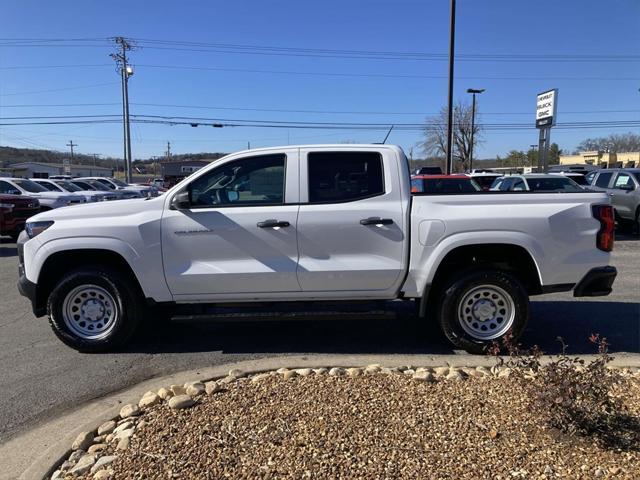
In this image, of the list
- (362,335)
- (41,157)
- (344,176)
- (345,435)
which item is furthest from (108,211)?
(41,157)

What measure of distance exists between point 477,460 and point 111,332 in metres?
3.58

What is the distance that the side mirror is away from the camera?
4523 mm

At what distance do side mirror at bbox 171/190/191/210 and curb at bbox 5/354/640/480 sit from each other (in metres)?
1.49

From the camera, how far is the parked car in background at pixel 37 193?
15.9m

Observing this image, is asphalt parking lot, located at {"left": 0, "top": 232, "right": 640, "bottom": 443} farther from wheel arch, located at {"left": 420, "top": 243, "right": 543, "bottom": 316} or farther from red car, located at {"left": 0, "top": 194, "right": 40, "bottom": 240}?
red car, located at {"left": 0, "top": 194, "right": 40, "bottom": 240}

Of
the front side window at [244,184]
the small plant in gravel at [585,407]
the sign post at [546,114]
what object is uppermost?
the sign post at [546,114]

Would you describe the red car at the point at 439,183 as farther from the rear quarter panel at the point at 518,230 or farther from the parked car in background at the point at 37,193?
the parked car in background at the point at 37,193

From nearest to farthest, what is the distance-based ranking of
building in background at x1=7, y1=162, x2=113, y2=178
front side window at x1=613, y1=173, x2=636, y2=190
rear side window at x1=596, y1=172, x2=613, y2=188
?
front side window at x1=613, y1=173, x2=636, y2=190 → rear side window at x1=596, y1=172, x2=613, y2=188 → building in background at x1=7, y1=162, x2=113, y2=178

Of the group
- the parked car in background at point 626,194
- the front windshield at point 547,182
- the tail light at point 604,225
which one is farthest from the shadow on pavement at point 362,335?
the front windshield at point 547,182

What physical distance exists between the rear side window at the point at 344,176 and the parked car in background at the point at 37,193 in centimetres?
1395

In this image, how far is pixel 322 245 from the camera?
454 cm

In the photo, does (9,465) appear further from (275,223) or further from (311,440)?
(275,223)

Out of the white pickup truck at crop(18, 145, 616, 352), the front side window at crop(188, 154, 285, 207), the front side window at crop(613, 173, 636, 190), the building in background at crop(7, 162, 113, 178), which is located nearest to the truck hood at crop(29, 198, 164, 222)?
the white pickup truck at crop(18, 145, 616, 352)

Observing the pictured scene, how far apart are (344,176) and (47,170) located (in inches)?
4231
